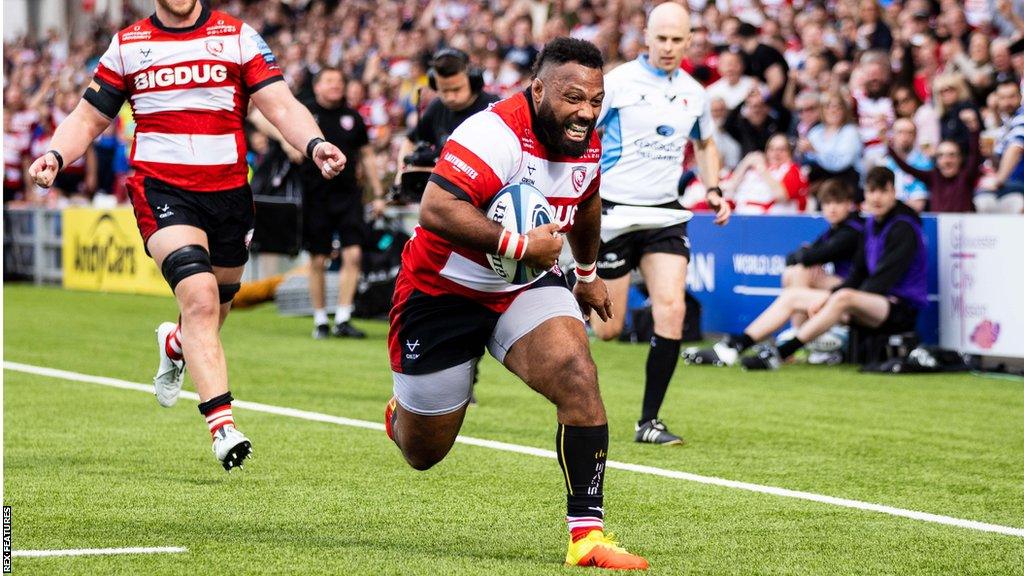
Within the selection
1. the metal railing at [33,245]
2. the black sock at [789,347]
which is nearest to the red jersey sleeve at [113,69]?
the black sock at [789,347]

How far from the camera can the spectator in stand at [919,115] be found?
15.1 metres

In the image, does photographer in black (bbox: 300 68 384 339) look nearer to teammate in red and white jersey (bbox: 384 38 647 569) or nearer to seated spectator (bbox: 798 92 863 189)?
seated spectator (bbox: 798 92 863 189)

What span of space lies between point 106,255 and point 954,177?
12.7 metres

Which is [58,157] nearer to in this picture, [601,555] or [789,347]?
[601,555]

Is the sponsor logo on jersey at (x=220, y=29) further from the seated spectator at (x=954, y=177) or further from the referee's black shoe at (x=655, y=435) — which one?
the seated spectator at (x=954, y=177)

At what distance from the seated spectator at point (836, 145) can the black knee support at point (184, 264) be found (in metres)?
A: 9.33

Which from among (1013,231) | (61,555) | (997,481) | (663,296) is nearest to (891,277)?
(1013,231)

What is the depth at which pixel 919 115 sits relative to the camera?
15352 millimetres

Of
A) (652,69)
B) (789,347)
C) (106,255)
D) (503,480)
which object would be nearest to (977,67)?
(789,347)

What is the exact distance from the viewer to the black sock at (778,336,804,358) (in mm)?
12953

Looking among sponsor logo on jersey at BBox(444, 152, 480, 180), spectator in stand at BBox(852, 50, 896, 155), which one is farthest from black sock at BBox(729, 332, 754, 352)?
sponsor logo on jersey at BBox(444, 152, 480, 180)

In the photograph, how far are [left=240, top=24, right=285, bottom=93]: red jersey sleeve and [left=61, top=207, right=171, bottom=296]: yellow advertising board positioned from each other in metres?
14.0

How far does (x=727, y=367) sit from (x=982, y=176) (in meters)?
3.43

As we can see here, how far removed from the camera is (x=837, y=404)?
10609 millimetres
